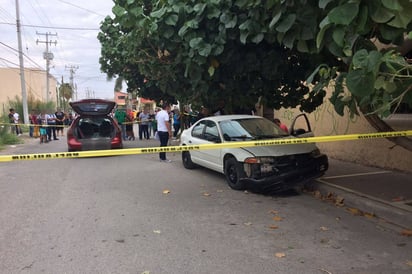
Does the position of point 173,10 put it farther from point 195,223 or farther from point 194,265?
point 194,265

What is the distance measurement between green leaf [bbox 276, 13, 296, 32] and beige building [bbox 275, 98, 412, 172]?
439 centimetres

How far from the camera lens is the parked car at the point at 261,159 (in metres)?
7.36

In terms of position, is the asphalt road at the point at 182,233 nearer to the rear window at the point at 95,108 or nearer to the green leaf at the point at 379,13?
the green leaf at the point at 379,13

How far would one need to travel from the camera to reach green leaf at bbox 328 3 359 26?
3324 mm

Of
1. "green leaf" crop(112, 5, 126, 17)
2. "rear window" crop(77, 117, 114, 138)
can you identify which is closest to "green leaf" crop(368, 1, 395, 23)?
"green leaf" crop(112, 5, 126, 17)

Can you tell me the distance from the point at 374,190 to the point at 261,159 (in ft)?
6.97

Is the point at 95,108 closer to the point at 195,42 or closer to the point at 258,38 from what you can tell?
the point at 195,42

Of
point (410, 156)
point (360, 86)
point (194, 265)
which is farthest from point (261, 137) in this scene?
point (360, 86)

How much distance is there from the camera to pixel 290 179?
732 centimetres

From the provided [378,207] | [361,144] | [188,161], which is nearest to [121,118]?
[188,161]

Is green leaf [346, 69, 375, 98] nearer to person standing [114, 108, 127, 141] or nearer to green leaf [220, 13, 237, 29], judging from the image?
green leaf [220, 13, 237, 29]

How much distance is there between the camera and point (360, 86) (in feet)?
10.9

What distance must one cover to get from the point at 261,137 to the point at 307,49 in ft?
12.0

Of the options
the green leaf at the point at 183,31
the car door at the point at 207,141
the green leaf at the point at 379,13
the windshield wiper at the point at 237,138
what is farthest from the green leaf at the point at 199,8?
the car door at the point at 207,141
